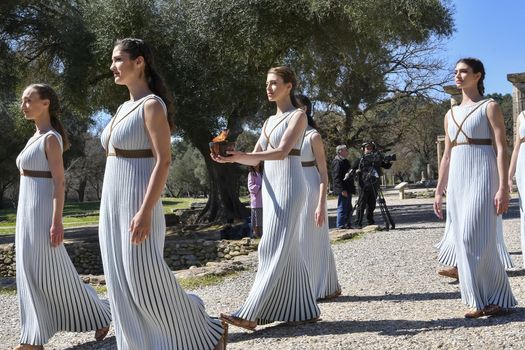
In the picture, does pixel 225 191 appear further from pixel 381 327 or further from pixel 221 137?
pixel 221 137

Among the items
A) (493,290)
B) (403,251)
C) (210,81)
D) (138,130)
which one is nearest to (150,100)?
(138,130)

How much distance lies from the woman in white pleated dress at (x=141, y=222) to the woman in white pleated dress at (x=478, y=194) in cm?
246

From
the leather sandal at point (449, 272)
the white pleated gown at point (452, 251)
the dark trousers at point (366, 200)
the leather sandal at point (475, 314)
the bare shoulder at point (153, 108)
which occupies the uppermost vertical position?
the bare shoulder at point (153, 108)

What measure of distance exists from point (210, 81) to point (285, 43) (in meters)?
2.66

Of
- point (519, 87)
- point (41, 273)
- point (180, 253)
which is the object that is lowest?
point (180, 253)

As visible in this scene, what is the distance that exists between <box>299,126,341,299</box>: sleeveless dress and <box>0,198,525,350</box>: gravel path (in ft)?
0.81

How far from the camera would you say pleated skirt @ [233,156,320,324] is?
5.12 meters

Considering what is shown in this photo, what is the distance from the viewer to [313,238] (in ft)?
21.3

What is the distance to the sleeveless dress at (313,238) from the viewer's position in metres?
6.45

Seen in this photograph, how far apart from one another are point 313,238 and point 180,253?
29.1ft

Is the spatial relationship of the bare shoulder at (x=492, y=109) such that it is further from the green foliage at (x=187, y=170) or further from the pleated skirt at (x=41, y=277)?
the green foliage at (x=187, y=170)

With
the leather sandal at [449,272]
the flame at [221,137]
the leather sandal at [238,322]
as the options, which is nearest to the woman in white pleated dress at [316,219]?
the leather sandal at [449,272]

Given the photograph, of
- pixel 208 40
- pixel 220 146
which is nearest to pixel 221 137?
pixel 220 146

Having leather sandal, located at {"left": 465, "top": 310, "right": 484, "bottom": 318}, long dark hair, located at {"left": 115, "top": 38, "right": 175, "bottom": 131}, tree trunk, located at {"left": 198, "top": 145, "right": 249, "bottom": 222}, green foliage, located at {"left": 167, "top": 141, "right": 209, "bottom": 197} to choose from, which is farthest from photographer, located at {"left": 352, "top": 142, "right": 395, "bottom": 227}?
green foliage, located at {"left": 167, "top": 141, "right": 209, "bottom": 197}
